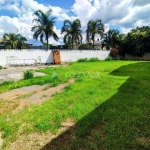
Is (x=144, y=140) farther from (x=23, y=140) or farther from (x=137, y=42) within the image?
(x=137, y=42)

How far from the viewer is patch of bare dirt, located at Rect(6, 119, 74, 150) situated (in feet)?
6.57

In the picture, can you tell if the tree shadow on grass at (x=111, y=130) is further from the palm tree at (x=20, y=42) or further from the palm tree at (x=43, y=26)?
the palm tree at (x=20, y=42)

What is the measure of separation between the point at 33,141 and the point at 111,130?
3.93 ft

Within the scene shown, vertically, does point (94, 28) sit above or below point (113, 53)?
above

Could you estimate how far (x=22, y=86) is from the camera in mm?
5352

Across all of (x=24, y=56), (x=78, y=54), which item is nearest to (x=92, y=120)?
(x=24, y=56)

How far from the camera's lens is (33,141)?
6.95 ft

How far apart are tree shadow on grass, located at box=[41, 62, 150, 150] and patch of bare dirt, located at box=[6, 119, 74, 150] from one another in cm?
8

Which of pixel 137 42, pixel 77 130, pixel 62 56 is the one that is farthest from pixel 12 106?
pixel 137 42

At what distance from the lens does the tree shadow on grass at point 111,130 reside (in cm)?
196

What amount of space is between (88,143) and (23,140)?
0.97 m

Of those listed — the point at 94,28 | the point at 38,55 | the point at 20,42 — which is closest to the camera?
the point at 38,55

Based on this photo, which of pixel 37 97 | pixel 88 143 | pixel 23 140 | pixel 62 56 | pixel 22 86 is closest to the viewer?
pixel 88 143

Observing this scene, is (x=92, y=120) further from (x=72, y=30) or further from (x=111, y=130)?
(x=72, y=30)
